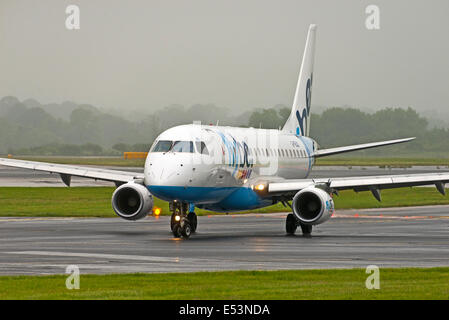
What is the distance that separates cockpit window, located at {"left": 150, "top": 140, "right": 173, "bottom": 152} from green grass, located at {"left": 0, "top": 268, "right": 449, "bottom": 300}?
11.7 meters

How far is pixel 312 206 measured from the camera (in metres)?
37.2

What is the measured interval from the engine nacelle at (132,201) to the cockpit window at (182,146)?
105 inches

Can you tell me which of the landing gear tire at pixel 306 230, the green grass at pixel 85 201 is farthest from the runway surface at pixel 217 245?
the green grass at pixel 85 201

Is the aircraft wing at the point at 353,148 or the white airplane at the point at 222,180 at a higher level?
the aircraft wing at the point at 353,148

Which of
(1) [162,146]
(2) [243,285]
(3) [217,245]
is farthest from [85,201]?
(2) [243,285]

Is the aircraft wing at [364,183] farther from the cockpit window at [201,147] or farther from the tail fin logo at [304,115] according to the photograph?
the tail fin logo at [304,115]

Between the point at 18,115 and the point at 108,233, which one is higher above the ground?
the point at 18,115

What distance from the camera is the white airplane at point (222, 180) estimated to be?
33.8m

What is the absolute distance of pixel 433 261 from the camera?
26.4 metres

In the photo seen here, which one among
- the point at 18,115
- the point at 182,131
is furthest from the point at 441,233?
the point at 18,115

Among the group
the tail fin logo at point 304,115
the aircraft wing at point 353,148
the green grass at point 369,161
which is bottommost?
the aircraft wing at point 353,148
